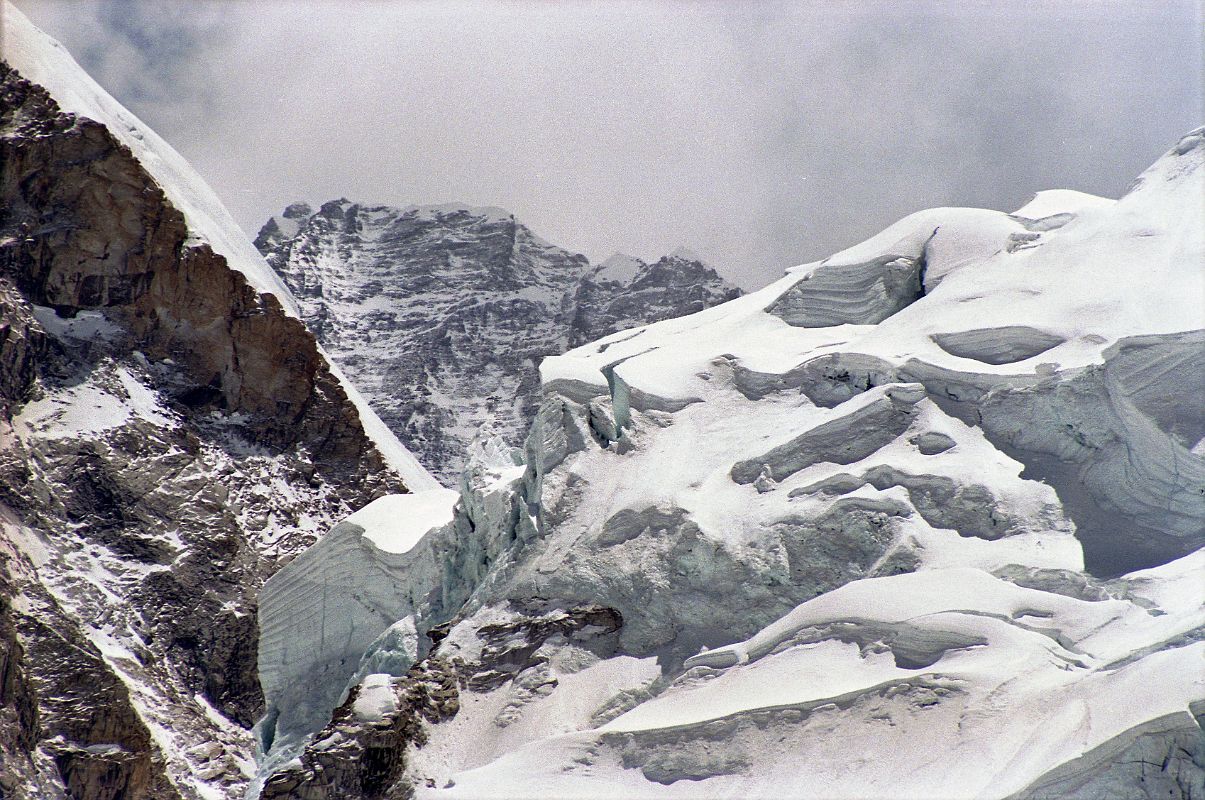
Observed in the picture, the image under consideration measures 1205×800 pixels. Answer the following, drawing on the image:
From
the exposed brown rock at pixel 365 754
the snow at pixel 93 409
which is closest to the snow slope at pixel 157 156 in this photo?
the snow at pixel 93 409

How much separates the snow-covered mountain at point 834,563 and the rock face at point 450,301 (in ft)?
310

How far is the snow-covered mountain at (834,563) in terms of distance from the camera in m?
18.5

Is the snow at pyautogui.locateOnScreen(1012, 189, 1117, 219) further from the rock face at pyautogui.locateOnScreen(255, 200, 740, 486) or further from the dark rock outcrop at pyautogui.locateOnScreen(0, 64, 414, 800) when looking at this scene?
the rock face at pyautogui.locateOnScreen(255, 200, 740, 486)

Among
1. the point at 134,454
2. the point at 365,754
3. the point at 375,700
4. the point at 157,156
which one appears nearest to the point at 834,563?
the point at 375,700

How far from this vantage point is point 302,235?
159750mm

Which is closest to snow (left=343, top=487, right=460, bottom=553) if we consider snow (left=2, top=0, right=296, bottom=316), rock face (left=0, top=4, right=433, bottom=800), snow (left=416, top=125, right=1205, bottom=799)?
snow (left=416, top=125, right=1205, bottom=799)

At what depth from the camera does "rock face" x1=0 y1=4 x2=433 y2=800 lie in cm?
7700

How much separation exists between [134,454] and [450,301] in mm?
63797

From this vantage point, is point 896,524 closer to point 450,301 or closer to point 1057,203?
point 1057,203

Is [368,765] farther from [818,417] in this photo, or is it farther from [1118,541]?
[1118,541]

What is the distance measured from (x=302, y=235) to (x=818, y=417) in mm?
139956

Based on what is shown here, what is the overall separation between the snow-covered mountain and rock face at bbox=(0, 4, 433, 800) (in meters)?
51.7

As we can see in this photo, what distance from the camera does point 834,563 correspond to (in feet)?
75.7

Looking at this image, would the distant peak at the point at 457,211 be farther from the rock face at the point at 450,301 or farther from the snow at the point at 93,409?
the snow at the point at 93,409
